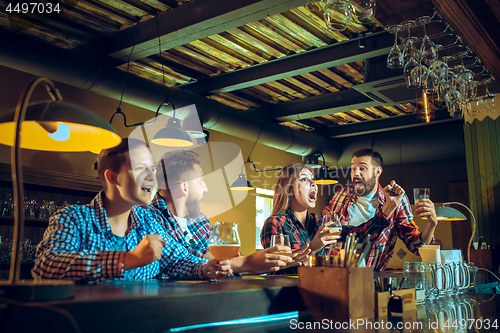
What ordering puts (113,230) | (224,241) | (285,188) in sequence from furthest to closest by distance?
(285,188)
(113,230)
(224,241)

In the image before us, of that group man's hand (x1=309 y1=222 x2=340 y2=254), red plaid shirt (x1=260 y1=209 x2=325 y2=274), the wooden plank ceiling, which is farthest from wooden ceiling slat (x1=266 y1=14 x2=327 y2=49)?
man's hand (x1=309 y1=222 x2=340 y2=254)

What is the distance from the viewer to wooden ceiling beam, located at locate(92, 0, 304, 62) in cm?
328

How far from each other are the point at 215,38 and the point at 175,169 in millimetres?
2411

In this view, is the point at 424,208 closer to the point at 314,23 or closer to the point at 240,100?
the point at 314,23

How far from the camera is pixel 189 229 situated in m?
2.46

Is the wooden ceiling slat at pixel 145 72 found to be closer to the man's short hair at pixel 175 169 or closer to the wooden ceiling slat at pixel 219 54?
the wooden ceiling slat at pixel 219 54

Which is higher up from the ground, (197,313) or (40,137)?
(40,137)

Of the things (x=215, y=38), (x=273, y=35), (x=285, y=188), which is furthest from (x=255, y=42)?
(x=285, y=188)

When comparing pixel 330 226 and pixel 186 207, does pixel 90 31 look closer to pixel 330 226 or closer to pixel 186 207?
pixel 186 207

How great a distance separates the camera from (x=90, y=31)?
4215 millimetres

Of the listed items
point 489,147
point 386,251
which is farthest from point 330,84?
point 386,251

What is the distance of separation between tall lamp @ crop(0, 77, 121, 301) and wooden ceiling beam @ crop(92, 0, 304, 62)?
1.85m

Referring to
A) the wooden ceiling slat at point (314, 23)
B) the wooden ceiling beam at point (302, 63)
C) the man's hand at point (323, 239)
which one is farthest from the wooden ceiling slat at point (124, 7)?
the man's hand at point (323, 239)

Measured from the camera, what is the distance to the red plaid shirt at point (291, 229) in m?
2.61
